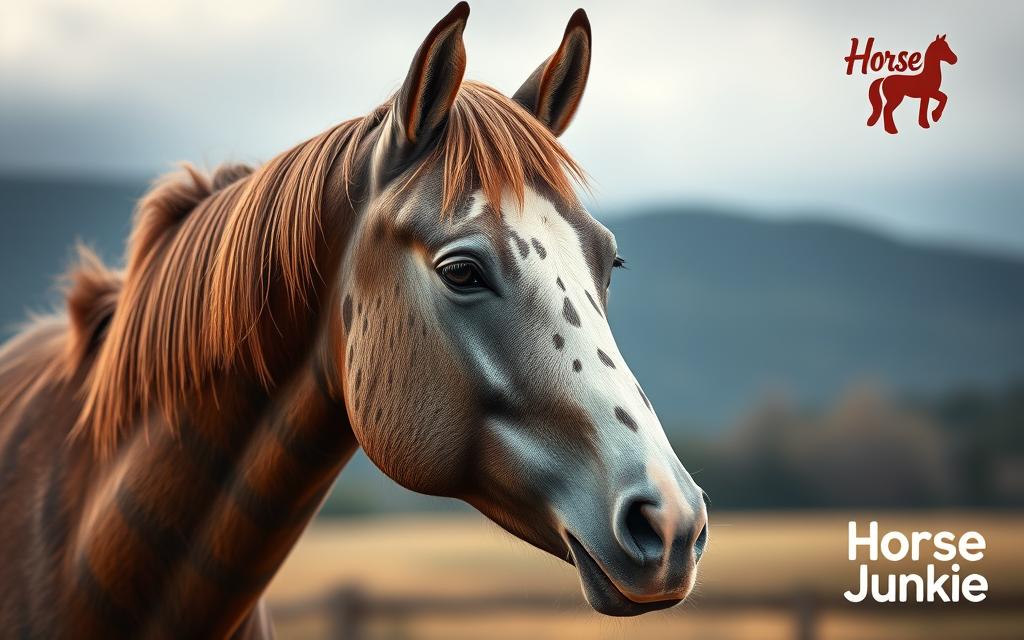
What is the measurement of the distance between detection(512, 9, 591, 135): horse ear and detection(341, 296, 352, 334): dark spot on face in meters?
0.73

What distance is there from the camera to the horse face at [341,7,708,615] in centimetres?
175

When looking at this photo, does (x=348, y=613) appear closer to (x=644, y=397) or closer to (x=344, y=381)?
(x=344, y=381)

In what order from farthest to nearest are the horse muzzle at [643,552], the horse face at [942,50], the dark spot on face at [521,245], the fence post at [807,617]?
the fence post at [807,617]
the horse face at [942,50]
the dark spot on face at [521,245]
the horse muzzle at [643,552]

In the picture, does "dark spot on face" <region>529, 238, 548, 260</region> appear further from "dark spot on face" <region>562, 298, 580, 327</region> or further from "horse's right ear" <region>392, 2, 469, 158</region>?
"horse's right ear" <region>392, 2, 469, 158</region>

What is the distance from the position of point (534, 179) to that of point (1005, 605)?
8.79 meters

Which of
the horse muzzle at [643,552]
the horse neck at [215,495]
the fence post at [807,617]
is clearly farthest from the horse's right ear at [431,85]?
the fence post at [807,617]

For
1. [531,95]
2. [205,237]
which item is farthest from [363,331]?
[531,95]

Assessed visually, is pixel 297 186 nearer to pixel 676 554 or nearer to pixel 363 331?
pixel 363 331

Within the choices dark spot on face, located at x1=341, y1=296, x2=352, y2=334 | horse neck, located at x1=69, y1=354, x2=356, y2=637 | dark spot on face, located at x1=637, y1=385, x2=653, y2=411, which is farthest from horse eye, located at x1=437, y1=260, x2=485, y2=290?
horse neck, located at x1=69, y1=354, x2=356, y2=637

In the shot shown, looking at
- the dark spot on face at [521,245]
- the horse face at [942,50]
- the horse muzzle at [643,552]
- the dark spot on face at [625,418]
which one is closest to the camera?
the horse muzzle at [643,552]

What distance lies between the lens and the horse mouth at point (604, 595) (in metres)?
Answer: 1.75

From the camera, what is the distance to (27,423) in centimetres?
253

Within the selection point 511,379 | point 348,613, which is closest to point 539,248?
point 511,379

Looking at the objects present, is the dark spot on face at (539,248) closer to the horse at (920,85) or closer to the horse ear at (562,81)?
the horse ear at (562,81)
